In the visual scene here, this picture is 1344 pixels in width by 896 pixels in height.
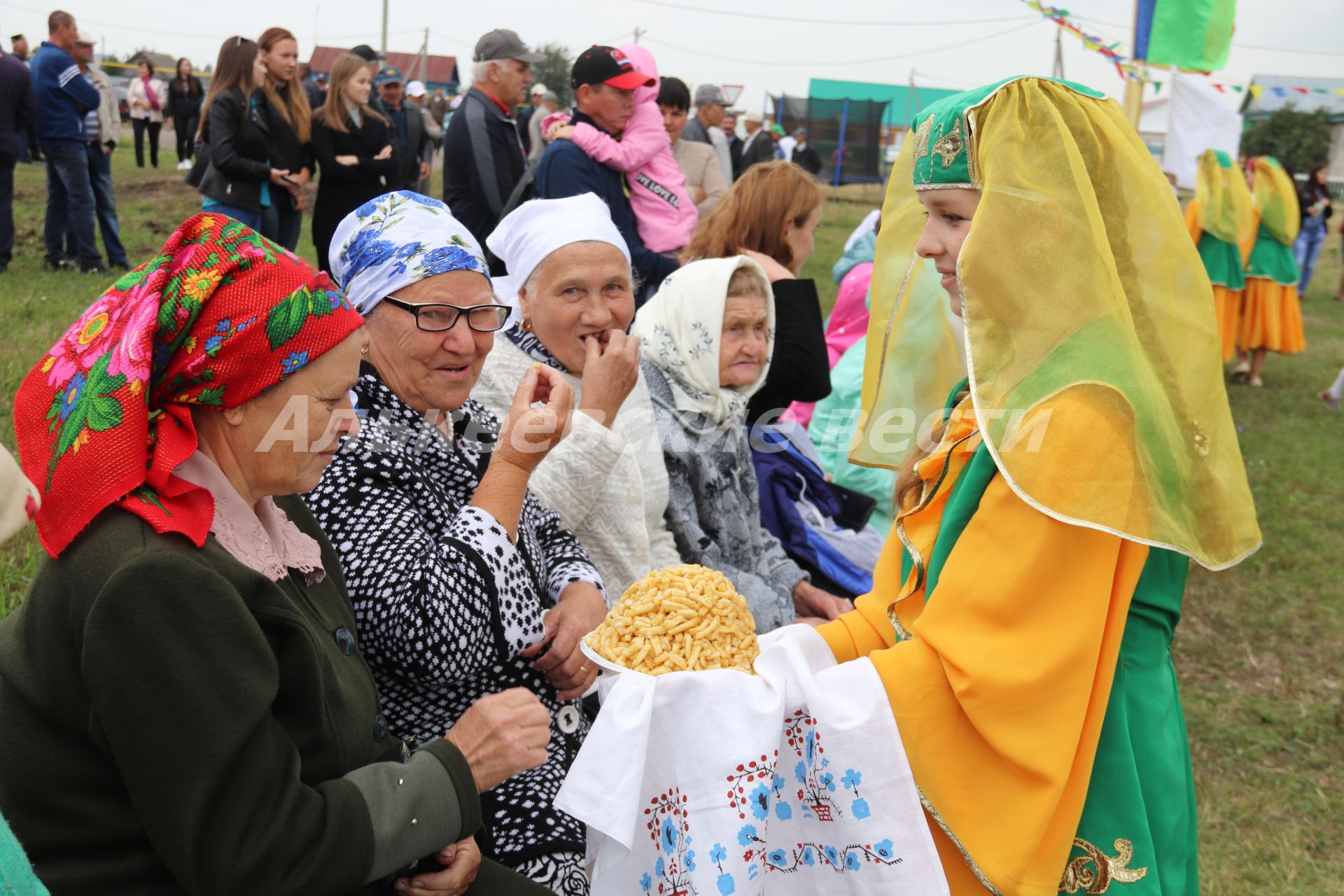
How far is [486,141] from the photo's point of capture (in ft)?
18.5

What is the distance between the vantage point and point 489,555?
6.61 ft

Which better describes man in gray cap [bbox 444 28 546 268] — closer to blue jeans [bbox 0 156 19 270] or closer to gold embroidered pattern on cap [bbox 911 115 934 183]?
gold embroidered pattern on cap [bbox 911 115 934 183]

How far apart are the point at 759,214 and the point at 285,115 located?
409 cm

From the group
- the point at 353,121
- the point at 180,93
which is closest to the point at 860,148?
the point at 180,93

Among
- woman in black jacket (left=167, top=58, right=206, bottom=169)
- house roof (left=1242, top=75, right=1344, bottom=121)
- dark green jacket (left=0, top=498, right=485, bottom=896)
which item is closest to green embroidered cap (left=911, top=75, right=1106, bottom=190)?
dark green jacket (left=0, top=498, right=485, bottom=896)

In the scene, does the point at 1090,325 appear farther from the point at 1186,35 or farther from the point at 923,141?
the point at 1186,35

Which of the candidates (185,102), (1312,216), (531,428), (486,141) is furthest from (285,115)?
(1312,216)

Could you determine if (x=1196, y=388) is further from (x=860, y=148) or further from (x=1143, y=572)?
(x=860, y=148)

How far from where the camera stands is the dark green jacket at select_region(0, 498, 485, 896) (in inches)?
53.4

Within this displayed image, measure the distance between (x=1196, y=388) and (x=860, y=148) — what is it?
79.7 feet

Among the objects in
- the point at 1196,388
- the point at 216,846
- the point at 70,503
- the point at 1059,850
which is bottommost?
the point at 1059,850

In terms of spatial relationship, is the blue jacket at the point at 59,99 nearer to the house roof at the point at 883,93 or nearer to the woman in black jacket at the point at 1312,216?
the woman in black jacket at the point at 1312,216

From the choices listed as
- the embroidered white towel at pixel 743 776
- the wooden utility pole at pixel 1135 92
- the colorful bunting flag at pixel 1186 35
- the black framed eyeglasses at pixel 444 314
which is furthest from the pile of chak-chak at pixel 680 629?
the colorful bunting flag at pixel 1186 35

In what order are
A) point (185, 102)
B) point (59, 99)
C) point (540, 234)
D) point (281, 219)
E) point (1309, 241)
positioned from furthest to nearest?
1. point (185, 102)
2. point (1309, 241)
3. point (59, 99)
4. point (281, 219)
5. point (540, 234)
